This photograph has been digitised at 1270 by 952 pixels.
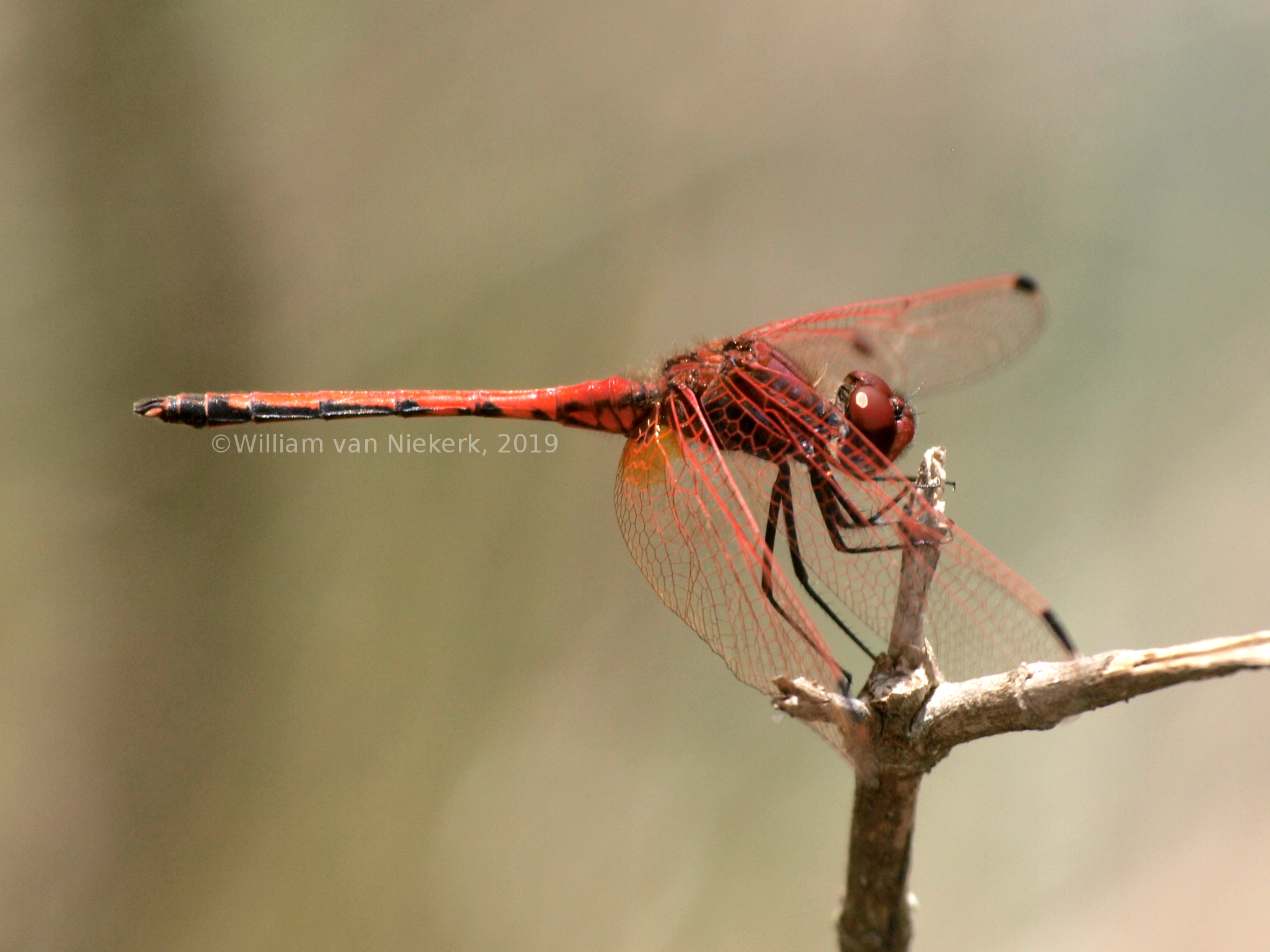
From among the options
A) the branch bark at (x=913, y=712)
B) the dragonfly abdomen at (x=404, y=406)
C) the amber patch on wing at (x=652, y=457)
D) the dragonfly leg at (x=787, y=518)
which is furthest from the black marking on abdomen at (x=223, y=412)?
the branch bark at (x=913, y=712)

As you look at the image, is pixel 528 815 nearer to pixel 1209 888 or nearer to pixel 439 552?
pixel 439 552

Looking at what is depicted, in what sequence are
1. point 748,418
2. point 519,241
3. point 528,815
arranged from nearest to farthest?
1. point 748,418
2. point 519,241
3. point 528,815

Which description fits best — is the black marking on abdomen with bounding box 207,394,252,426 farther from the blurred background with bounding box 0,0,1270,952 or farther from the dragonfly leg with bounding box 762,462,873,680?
the dragonfly leg with bounding box 762,462,873,680

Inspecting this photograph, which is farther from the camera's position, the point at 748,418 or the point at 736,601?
the point at 748,418

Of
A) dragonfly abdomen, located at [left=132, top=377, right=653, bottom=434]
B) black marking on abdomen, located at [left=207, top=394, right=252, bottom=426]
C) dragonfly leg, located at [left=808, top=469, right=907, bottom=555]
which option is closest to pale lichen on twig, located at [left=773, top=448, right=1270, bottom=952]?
dragonfly leg, located at [left=808, top=469, right=907, bottom=555]

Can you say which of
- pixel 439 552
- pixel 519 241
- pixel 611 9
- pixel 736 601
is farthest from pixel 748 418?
pixel 611 9

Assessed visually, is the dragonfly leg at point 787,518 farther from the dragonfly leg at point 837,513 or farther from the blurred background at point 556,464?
the blurred background at point 556,464

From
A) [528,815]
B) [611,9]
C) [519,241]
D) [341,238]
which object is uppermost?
[611,9]

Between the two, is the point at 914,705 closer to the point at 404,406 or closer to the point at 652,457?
the point at 652,457
